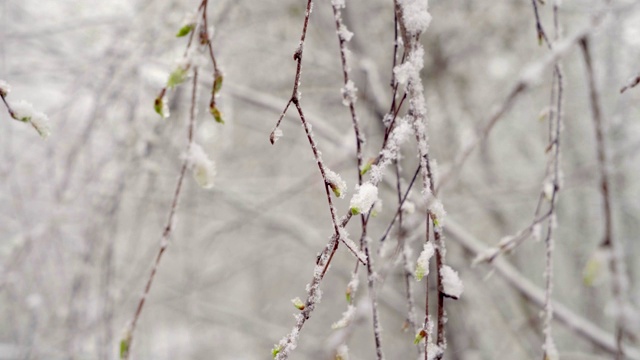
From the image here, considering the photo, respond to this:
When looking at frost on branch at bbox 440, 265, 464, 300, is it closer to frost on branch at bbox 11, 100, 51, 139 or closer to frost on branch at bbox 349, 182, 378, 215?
frost on branch at bbox 349, 182, 378, 215

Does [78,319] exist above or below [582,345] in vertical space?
below

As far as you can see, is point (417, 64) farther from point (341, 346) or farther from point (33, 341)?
point (33, 341)

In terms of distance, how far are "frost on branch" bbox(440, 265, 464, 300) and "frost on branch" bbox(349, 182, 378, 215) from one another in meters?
0.11

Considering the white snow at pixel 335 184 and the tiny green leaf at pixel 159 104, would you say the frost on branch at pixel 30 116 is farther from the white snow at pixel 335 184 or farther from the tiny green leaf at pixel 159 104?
the white snow at pixel 335 184

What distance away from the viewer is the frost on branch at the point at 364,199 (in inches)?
17.9

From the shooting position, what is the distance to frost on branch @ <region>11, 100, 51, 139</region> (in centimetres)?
54

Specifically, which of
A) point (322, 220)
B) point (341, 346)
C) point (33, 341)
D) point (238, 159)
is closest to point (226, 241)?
point (322, 220)

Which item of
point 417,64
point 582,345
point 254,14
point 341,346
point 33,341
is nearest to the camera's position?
point 417,64

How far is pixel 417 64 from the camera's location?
0.46 metres

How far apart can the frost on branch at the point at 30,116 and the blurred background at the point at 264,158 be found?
0.28 m

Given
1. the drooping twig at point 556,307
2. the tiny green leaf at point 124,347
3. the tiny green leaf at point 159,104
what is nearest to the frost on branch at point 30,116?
the tiny green leaf at point 159,104

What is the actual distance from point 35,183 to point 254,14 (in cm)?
154

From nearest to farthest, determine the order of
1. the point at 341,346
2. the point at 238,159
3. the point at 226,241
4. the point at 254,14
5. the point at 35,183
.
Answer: the point at 341,346
the point at 35,183
the point at 254,14
the point at 238,159
the point at 226,241

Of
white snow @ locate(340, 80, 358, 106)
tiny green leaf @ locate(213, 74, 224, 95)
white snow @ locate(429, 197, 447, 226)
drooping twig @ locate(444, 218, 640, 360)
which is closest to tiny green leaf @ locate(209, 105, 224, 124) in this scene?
tiny green leaf @ locate(213, 74, 224, 95)
